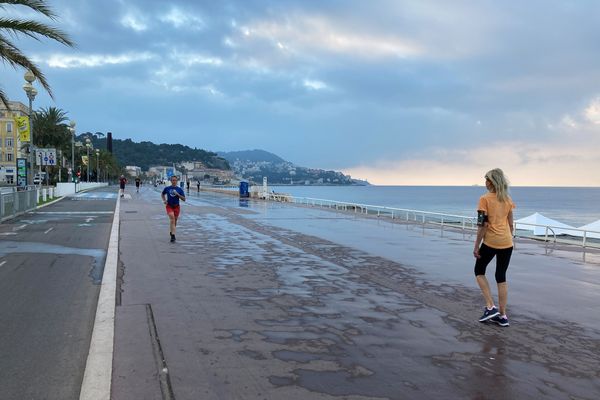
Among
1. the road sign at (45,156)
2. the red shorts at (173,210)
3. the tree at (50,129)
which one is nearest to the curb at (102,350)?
the red shorts at (173,210)

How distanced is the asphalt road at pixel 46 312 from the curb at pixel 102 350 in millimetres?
86

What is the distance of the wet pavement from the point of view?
15.2ft

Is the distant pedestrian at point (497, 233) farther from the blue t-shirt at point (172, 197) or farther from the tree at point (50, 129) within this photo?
the tree at point (50, 129)

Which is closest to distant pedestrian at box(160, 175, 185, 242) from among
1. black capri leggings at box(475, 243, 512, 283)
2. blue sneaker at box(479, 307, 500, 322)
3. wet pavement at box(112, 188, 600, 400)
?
wet pavement at box(112, 188, 600, 400)

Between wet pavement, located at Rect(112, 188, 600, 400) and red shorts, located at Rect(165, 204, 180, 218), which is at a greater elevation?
red shorts, located at Rect(165, 204, 180, 218)

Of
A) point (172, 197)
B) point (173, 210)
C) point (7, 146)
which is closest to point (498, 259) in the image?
point (173, 210)

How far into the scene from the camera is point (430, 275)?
403 inches

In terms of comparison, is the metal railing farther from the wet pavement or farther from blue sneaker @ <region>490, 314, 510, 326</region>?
blue sneaker @ <region>490, 314, 510, 326</region>

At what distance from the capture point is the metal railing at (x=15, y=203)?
21062mm

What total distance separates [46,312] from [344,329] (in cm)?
381

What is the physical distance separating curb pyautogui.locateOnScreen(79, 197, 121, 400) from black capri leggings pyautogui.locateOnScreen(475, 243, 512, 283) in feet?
14.3

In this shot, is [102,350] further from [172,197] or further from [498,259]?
[172,197]

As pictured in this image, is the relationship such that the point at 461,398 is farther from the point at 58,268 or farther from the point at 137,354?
the point at 58,268

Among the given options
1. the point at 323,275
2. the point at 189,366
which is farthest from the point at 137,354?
the point at 323,275
